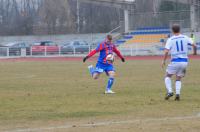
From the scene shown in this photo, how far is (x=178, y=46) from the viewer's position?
15.3m

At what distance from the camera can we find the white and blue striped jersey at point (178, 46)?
15.3 meters

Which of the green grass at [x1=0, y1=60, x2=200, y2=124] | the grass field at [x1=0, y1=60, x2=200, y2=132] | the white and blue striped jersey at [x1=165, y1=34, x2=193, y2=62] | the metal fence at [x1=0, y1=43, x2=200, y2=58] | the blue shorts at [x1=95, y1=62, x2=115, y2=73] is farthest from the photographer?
the metal fence at [x1=0, y1=43, x2=200, y2=58]

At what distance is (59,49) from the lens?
205ft

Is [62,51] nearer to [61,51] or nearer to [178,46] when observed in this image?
[61,51]

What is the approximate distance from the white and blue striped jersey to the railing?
43.0m

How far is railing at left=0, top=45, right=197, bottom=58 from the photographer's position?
193ft

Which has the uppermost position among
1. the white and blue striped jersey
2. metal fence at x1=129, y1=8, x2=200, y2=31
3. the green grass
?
metal fence at x1=129, y1=8, x2=200, y2=31

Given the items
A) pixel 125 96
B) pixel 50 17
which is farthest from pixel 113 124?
pixel 50 17

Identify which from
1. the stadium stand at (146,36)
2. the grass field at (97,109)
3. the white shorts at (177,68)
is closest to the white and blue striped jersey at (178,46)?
the white shorts at (177,68)

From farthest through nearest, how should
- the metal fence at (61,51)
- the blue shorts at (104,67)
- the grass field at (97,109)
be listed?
the metal fence at (61,51)
the blue shorts at (104,67)
the grass field at (97,109)

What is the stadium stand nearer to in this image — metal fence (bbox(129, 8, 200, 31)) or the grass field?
metal fence (bbox(129, 8, 200, 31))

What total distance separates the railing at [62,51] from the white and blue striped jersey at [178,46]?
141 feet

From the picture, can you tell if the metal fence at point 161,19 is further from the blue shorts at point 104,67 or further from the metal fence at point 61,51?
the blue shorts at point 104,67

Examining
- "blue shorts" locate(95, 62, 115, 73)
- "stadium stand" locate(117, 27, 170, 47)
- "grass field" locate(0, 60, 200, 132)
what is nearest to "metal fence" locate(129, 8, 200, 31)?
"stadium stand" locate(117, 27, 170, 47)
